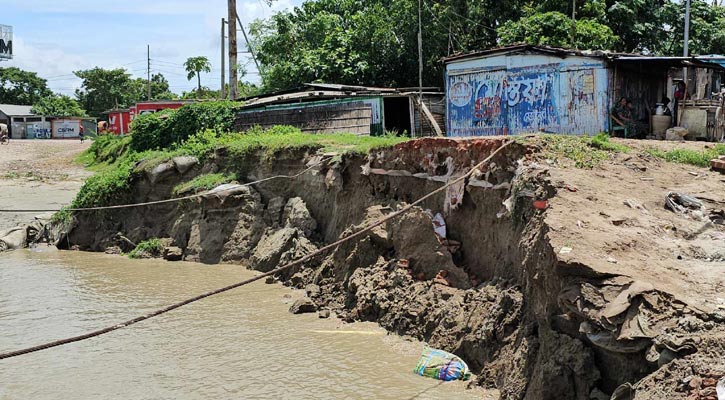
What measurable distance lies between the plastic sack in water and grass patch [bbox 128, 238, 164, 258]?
9308 mm

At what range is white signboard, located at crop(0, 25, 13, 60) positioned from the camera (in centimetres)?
5475

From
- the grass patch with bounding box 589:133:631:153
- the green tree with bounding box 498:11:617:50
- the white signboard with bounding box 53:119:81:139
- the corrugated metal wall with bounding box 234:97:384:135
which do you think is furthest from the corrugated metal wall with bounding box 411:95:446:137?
the white signboard with bounding box 53:119:81:139

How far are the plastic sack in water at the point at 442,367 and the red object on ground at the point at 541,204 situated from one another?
1.95 meters

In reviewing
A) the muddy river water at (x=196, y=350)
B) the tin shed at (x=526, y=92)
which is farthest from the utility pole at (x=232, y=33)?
the muddy river water at (x=196, y=350)

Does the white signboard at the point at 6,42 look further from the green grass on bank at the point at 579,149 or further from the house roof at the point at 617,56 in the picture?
the green grass on bank at the point at 579,149

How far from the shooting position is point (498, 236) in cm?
881

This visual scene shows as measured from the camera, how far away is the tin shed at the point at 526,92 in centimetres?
1545

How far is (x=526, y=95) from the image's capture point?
16.4 meters

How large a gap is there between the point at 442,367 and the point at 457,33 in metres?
17.5

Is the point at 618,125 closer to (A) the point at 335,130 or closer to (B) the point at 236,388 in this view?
(A) the point at 335,130

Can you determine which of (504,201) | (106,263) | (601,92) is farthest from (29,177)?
(504,201)

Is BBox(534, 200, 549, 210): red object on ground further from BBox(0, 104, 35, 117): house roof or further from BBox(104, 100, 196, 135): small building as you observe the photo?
BBox(0, 104, 35, 117): house roof

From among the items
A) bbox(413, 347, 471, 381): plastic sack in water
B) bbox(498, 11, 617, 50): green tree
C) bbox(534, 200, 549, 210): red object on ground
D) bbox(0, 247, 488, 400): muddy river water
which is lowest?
bbox(0, 247, 488, 400): muddy river water

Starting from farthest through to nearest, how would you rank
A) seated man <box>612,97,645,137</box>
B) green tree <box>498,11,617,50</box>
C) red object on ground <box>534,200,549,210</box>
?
green tree <box>498,11,617,50</box> → seated man <box>612,97,645,137</box> → red object on ground <box>534,200,549,210</box>
